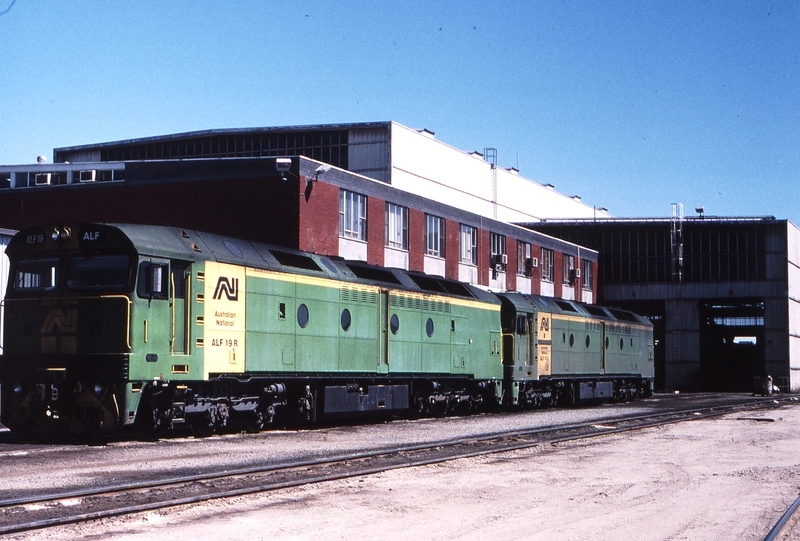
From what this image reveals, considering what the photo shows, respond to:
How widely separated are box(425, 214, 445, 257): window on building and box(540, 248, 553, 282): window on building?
49.6ft

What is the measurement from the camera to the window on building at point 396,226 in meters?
47.6

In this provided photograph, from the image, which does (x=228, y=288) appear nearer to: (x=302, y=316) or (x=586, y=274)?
(x=302, y=316)

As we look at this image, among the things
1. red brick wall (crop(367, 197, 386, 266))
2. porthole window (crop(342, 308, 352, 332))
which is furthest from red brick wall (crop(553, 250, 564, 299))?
porthole window (crop(342, 308, 352, 332))

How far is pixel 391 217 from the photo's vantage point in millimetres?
47750

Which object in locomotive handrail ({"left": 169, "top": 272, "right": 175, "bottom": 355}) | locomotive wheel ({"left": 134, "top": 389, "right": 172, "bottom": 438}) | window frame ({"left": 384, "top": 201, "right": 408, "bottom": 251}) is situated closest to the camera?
locomotive wheel ({"left": 134, "top": 389, "right": 172, "bottom": 438})

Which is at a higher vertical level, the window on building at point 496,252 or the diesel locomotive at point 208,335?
the window on building at point 496,252

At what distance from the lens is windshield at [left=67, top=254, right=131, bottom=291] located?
19.9m

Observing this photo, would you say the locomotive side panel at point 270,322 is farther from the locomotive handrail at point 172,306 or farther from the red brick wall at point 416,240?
the red brick wall at point 416,240

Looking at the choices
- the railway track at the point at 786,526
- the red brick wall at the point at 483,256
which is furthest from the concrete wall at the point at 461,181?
the railway track at the point at 786,526

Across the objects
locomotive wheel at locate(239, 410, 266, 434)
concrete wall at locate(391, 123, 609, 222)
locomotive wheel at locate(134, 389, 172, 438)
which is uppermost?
concrete wall at locate(391, 123, 609, 222)

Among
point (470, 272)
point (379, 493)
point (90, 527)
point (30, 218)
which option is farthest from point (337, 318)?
point (470, 272)

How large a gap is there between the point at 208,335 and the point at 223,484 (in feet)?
24.4

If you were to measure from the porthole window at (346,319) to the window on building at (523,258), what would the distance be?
36429 millimetres

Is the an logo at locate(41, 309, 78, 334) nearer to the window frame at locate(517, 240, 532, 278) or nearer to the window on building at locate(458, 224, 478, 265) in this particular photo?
the window on building at locate(458, 224, 478, 265)
